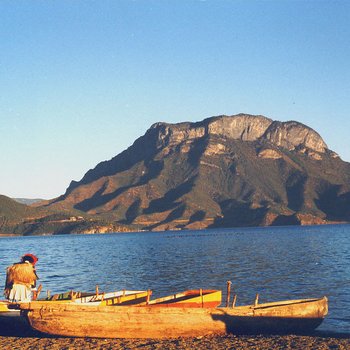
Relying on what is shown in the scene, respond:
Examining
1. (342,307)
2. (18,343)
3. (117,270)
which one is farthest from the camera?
(117,270)

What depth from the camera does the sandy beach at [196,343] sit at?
1054 inches

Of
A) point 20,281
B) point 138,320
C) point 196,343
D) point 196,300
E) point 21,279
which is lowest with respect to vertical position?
point 196,343

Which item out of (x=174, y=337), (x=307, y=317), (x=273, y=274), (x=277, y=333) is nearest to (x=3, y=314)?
(x=174, y=337)

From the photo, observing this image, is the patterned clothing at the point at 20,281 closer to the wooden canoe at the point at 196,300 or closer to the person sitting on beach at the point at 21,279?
the person sitting on beach at the point at 21,279

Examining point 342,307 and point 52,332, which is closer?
point 52,332

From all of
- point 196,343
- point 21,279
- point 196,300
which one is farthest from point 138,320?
point 21,279

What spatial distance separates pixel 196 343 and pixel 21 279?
11.9m

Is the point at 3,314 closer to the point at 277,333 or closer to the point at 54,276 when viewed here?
the point at 277,333

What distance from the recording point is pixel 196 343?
27.5m

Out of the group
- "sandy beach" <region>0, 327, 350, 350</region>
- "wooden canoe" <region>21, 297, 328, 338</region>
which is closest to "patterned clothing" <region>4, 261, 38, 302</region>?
"wooden canoe" <region>21, 297, 328, 338</region>

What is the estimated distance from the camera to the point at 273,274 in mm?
64938

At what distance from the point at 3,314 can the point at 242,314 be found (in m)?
15.4

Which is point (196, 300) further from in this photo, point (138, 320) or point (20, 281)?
point (20, 281)

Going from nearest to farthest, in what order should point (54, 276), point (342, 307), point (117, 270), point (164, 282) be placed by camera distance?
point (342, 307)
point (164, 282)
point (54, 276)
point (117, 270)
